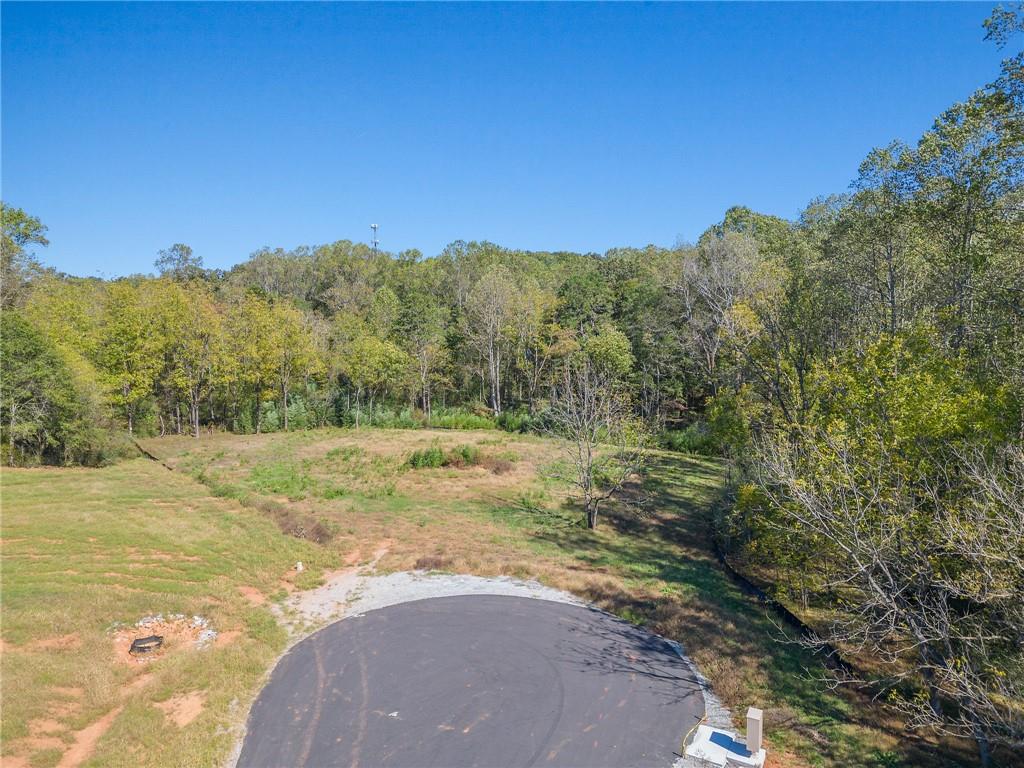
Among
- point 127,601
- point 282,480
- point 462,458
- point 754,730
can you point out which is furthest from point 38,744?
point 462,458

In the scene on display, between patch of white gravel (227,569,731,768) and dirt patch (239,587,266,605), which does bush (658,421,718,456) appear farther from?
dirt patch (239,587,266,605)

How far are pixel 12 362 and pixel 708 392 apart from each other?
45036 mm

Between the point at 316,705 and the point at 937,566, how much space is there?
1246 centimetres

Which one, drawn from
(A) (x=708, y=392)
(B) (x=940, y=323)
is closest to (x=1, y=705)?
(B) (x=940, y=323)

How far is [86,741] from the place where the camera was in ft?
32.8

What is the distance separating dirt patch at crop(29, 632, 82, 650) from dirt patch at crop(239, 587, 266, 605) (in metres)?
4.21

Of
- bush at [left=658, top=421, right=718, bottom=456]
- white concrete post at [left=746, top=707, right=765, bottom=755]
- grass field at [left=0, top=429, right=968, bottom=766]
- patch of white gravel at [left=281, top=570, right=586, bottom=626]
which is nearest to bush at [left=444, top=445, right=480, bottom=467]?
grass field at [left=0, top=429, right=968, bottom=766]

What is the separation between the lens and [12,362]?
2656cm

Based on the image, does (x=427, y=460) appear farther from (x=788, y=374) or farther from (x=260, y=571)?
(x=788, y=374)

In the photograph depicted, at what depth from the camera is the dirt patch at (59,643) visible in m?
12.0

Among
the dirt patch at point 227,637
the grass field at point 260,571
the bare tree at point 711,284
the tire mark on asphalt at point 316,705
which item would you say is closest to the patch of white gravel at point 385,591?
the grass field at point 260,571

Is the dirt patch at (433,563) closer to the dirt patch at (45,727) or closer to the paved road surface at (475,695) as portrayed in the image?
the paved road surface at (475,695)

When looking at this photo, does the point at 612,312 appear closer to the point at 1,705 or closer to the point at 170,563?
the point at 170,563

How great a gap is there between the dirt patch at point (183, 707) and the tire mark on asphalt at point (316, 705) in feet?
6.97
